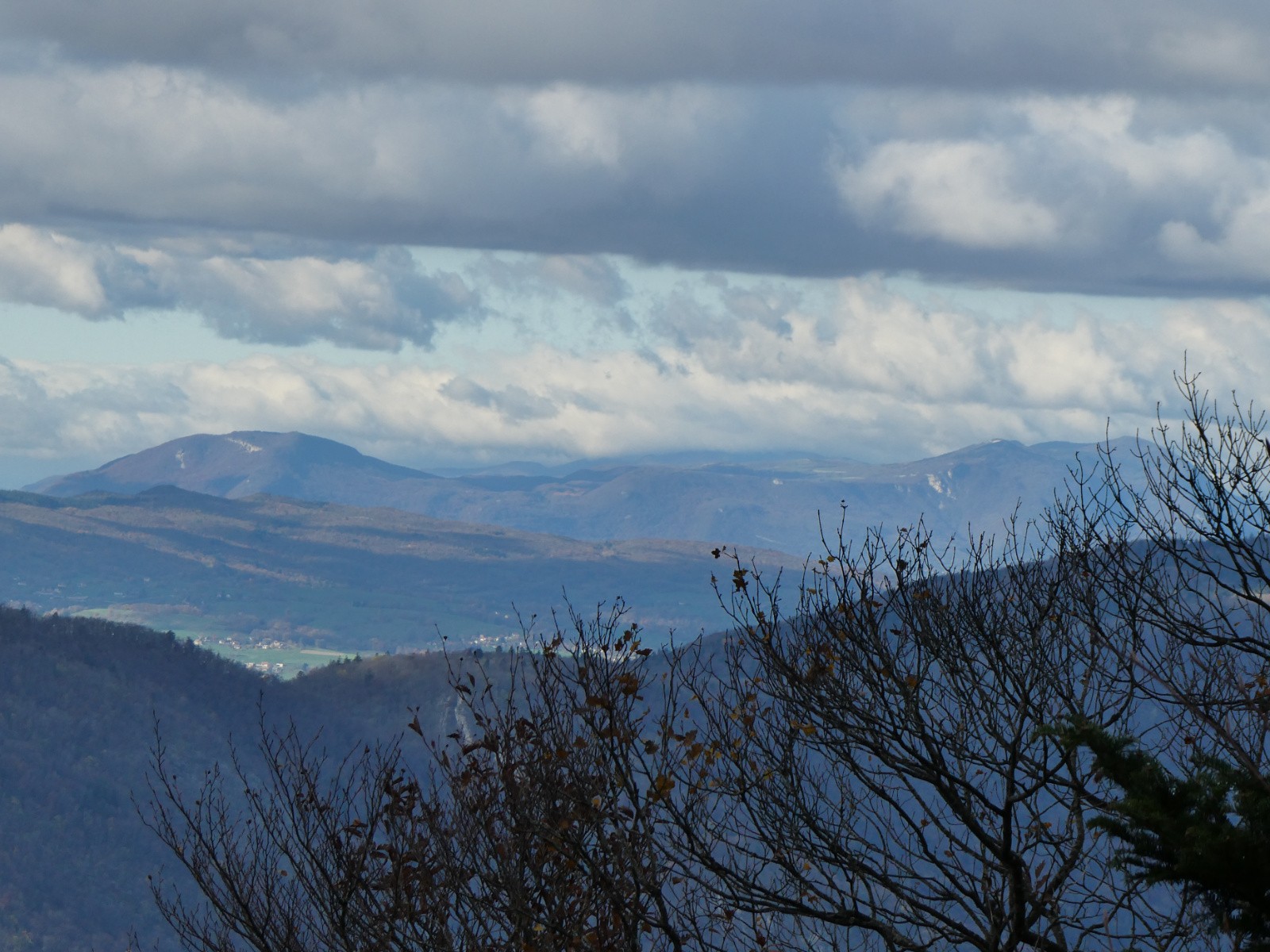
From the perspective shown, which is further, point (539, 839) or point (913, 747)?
point (913, 747)

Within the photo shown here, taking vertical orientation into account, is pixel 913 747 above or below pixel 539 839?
above

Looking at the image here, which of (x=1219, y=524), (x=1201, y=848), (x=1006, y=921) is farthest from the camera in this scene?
(x=1219, y=524)

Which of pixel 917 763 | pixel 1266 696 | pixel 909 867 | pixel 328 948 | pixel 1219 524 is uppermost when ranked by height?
pixel 1219 524

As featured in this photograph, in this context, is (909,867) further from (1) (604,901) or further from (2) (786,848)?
(1) (604,901)

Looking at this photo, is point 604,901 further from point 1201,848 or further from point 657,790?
point 1201,848

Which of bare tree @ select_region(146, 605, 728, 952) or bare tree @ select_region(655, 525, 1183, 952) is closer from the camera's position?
bare tree @ select_region(146, 605, 728, 952)

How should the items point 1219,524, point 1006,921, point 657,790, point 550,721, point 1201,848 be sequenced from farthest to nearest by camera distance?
point 1219,524, point 550,721, point 1006,921, point 657,790, point 1201,848

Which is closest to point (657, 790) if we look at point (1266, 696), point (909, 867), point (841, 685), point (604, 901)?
point (604, 901)

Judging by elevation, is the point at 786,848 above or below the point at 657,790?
below

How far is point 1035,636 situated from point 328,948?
994 centimetres

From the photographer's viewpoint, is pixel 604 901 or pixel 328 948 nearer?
pixel 604 901

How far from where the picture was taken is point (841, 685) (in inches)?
669

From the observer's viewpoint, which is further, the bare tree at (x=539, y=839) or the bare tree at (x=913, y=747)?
the bare tree at (x=913, y=747)

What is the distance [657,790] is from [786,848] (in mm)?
4192
